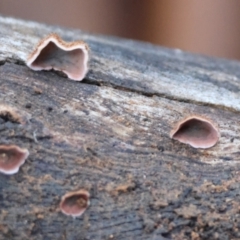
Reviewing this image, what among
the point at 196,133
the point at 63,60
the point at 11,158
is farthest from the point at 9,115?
the point at 196,133

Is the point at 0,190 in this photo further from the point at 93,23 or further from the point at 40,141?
the point at 93,23

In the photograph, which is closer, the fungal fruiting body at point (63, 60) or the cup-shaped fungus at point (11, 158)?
the cup-shaped fungus at point (11, 158)

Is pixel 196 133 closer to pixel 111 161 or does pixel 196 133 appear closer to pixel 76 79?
pixel 111 161

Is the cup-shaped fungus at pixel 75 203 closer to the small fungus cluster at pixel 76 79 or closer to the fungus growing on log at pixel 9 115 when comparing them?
the small fungus cluster at pixel 76 79

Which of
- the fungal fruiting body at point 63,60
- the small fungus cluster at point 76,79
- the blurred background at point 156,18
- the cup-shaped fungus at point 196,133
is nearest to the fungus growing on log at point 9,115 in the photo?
the small fungus cluster at point 76,79

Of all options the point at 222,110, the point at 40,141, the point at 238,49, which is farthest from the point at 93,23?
the point at 40,141
